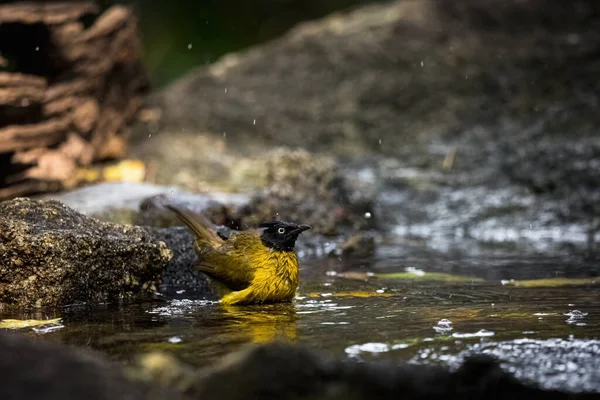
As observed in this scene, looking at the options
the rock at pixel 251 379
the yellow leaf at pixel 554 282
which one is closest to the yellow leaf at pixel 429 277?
the yellow leaf at pixel 554 282

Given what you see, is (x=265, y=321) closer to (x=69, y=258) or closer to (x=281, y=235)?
(x=281, y=235)

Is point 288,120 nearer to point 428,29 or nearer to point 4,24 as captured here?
point 428,29

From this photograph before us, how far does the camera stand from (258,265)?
5.27 meters

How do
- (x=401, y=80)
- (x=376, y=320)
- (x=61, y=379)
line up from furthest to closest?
(x=401, y=80) → (x=376, y=320) → (x=61, y=379)

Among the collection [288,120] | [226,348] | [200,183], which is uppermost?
[288,120]

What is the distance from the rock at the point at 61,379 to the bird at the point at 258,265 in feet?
8.03

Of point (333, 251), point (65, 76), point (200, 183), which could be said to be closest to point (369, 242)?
point (333, 251)

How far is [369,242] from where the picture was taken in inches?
359

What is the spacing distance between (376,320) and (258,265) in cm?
106

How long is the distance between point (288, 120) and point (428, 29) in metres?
3.19

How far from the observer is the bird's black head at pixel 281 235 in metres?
5.38

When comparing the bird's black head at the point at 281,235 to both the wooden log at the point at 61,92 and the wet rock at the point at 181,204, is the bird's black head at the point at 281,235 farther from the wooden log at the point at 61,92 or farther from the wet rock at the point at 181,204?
the wooden log at the point at 61,92

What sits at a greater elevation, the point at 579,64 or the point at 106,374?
the point at 579,64

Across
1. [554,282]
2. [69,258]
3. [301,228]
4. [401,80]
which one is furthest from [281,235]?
[401,80]
